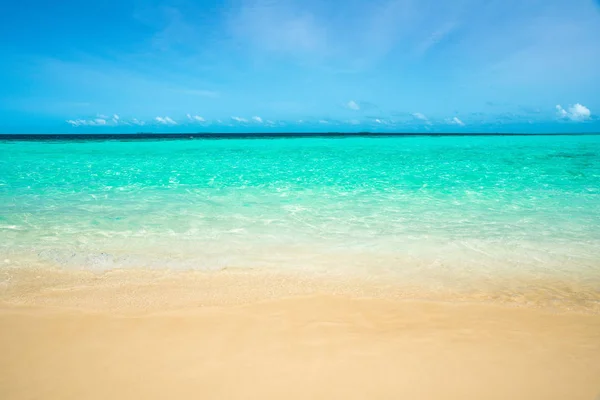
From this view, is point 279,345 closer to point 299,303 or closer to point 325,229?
point 299,303

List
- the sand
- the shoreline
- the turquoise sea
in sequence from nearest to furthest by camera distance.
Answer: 1. the sand
2. the shoreline
3. the turquoise sea

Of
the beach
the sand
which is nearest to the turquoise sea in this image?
the beach

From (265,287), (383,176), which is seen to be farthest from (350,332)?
(383,176)

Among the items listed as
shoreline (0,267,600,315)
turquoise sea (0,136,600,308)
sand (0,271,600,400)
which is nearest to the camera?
sand (0,271,600,400)

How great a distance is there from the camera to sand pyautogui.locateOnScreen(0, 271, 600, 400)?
7.11 feet

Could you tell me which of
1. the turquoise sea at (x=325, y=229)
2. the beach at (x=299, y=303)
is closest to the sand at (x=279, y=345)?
the beach at (x=299, y=303)

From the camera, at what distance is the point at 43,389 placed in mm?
2135

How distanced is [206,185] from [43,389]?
28.4 feet

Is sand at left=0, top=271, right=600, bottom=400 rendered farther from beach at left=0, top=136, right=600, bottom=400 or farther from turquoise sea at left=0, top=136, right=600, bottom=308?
turquoise sea at left=0, top=136, right=600, bottom=308

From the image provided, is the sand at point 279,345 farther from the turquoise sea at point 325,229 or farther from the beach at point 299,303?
the turquoise sea at point 325,229

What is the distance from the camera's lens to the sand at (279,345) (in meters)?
2.17

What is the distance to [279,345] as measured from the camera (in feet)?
8.57

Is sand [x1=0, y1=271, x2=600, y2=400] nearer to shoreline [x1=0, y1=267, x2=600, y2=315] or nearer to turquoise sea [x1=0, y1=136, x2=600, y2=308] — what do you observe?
shoreline [x1=0, y1=267, x2=600, y2=315]

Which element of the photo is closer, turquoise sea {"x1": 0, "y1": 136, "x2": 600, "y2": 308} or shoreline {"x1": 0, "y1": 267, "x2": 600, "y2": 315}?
shoreline {"x1": 0, "y1": 267, "x2": 600, "y2": 315}
